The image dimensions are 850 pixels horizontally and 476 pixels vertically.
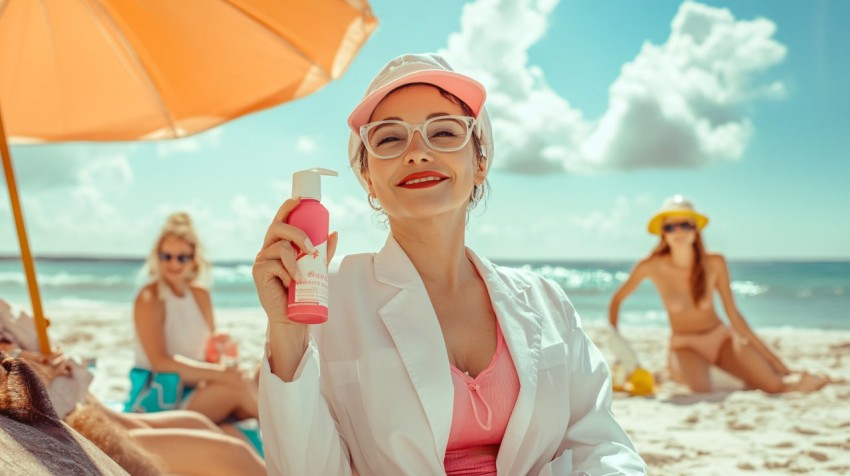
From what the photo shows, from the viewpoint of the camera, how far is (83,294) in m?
29.5

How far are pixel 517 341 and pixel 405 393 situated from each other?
363 mm

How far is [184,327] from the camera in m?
5.16

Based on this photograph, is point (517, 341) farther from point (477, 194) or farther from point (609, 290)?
point (609, 290)

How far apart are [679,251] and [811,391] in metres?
1.71

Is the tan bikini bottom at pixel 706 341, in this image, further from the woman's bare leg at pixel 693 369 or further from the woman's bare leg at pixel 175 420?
the woman's bare leg at pixel 175 420

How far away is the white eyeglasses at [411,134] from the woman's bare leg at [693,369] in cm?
522

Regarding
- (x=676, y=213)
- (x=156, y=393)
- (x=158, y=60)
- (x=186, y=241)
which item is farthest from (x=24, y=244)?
(x=676, y=213)

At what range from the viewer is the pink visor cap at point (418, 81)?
1.95 metres

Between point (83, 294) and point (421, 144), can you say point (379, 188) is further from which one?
point (83, 294)

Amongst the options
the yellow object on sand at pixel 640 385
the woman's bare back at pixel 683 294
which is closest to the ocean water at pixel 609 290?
the woman's bare back at pixel 683 294

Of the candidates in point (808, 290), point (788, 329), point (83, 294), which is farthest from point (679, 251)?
point (83, 294)

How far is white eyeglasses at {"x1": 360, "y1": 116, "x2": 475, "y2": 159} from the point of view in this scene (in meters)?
1.97

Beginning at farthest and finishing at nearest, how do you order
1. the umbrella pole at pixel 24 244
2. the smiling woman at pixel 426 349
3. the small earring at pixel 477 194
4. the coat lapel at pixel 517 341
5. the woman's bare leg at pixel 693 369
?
the woman's bare leg at pixel 693 369, the umbrella pole at pixel 24 244, the small earring at pixel 477 194, the coat lapel at pixel 517 341, the smiling woman at pixel 426 349

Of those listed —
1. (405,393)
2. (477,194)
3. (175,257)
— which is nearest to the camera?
(405,393)
